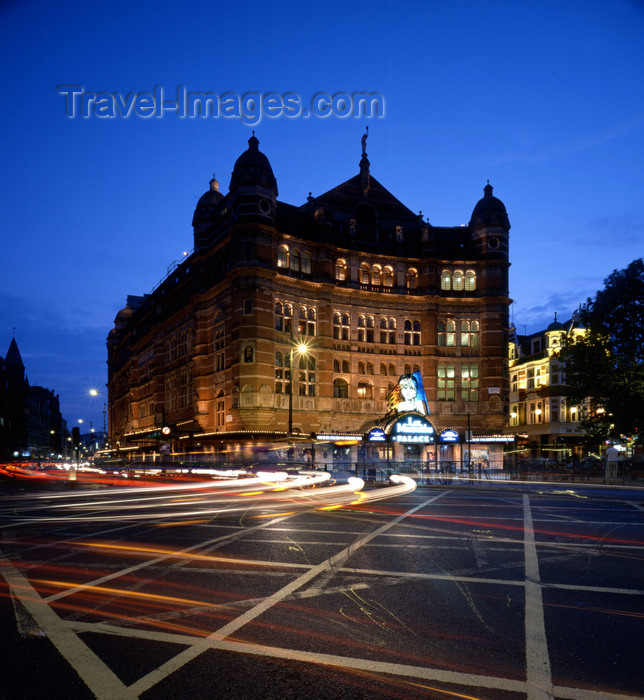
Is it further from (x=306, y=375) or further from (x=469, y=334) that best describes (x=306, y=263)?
(x=469, y=334)

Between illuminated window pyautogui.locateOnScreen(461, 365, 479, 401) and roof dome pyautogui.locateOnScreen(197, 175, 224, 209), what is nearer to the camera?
illuminated window pyautogui.locateOnScreen(461, 365, 479, 401)

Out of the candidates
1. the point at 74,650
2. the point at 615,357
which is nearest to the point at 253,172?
the point at 615,357

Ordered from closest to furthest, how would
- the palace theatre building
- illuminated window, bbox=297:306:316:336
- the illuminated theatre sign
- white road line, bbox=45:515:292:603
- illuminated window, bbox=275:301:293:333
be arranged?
white road line, bbox=45:515:292:603 < the illuminated theatre sign < the palace theatre building < illuminated window, bbox=275:301:293:333 < illuminated window, bbox=297:306:316:336

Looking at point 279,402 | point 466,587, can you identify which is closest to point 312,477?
point 279,402

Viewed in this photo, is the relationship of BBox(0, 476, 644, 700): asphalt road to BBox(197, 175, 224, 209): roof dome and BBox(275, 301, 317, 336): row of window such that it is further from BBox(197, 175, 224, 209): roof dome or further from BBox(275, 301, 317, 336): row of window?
BBox(197, 175, 224, 209): roof dome

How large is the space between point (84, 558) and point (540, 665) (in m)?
7.35

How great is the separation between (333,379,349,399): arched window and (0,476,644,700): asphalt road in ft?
140

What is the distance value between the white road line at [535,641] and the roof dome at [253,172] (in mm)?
44691

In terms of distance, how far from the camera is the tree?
39459 millimetres

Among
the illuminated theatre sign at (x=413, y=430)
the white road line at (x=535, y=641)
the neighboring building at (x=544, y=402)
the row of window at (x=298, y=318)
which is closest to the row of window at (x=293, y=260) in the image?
the row of window at (x=298, y=318)

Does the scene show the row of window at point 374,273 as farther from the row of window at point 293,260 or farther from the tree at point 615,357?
the tree at point 615,357

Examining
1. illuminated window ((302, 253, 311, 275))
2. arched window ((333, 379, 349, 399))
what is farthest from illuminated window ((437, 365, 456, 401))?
illuminated window ((302, 253, 311, 275))

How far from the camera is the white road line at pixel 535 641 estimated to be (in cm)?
464

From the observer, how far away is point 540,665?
16.7 feet
